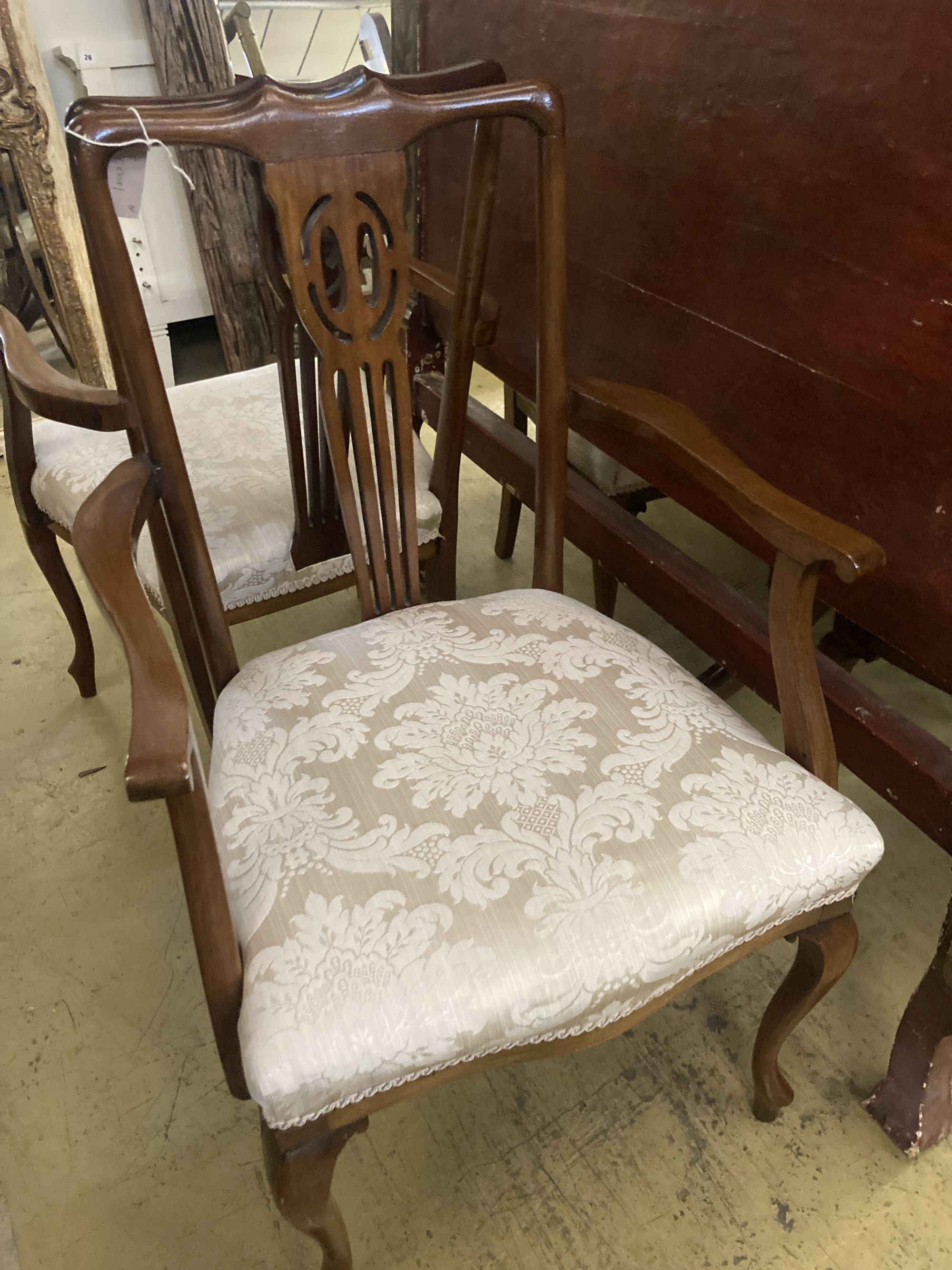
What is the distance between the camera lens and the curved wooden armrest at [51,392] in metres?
0.85

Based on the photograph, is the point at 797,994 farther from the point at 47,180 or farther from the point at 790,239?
the point at 47,180

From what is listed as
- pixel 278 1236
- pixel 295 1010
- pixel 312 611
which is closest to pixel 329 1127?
pixel 295 1010

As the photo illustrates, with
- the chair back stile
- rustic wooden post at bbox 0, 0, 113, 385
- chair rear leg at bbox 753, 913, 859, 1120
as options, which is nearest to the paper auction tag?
the chair back stile

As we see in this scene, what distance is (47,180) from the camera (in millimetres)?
1992

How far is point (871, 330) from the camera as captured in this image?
2.65 ft

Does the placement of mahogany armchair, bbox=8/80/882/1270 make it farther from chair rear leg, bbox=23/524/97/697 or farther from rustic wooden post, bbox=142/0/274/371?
rustic wooden post, bbox=142/0/274/371

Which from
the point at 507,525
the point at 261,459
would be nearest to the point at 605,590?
the point at 507,525

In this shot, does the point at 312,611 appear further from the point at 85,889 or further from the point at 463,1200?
the point at 463,1200

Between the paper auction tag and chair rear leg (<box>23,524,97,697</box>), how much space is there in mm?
719

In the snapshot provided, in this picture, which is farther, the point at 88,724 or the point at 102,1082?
the point at 88,724

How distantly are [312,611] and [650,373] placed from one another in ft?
3.07

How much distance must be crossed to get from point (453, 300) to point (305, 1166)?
904mm

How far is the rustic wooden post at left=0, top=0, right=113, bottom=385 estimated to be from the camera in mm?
1855

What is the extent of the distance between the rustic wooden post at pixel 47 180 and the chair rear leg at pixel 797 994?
6.31ft
